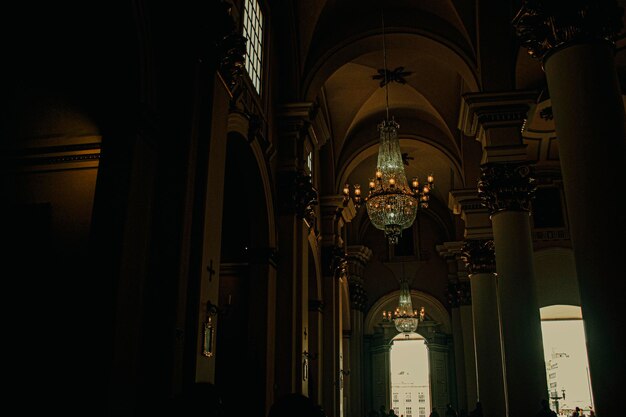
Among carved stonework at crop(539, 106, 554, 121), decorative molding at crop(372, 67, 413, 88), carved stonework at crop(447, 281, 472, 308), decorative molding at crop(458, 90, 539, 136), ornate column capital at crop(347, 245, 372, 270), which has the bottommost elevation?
carved stonework at crop(447, 281, 472, 308)

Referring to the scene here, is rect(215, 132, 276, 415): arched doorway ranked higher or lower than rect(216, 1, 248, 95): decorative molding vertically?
lower

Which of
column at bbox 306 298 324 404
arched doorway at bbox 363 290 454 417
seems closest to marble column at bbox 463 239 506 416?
column at bbox 306 298 324 404

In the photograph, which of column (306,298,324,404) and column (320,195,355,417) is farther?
column (320,195,355,417)

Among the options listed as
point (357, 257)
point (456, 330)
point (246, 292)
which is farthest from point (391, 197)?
point (456, 330)

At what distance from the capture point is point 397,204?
31.8ft

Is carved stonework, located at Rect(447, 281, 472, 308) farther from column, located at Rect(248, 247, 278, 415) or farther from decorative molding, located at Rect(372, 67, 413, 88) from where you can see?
column, located at Rect(248, 247, 278, 415)

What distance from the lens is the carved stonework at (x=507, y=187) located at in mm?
9164

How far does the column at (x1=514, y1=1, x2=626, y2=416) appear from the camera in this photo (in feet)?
14.7

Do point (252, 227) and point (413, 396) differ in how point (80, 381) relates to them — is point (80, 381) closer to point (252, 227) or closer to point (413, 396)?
point (252, 227)

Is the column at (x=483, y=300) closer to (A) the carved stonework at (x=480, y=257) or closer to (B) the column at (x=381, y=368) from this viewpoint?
(A) the carved stonework at (x=480, y=257)

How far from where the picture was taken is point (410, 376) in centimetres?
2462

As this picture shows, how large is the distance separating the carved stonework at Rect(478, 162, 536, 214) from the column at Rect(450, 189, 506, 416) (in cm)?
347

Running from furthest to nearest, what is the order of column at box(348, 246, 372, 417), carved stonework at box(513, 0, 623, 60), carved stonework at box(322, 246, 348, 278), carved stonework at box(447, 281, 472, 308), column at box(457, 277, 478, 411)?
column at box(348, 246, 372, 417) < carved stonework at box(447, 281, 472, 308) < column at box(457, 277, 478, 411) < carved stonework at box(322, 246, 348, 278) < carved stonework at box(513, 0, 623, 60)

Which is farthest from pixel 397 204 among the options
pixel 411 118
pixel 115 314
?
pixel 411 118
